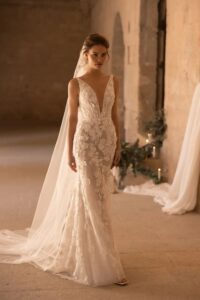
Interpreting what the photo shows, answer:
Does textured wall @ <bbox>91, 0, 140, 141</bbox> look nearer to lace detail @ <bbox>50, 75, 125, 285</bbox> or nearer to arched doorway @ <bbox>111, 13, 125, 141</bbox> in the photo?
arched doorway @ <bbox>111, 13, 125, 141</bbox>

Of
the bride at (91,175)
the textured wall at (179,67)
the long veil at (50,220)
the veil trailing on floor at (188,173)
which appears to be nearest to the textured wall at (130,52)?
the textured wall at (179,67)

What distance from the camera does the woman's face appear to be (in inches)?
117

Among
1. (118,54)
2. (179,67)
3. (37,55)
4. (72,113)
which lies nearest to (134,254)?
(72,113)

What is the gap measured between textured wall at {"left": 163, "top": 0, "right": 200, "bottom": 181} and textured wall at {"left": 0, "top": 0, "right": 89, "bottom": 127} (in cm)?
828

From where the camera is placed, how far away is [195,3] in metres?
4.92

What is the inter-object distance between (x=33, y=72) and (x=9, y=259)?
11.4m

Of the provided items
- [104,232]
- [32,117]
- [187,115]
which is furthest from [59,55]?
[104,232]

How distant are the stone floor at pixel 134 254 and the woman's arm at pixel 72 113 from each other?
2.59ft

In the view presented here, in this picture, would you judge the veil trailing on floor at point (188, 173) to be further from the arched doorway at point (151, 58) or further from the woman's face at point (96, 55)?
the arched doorway at point (151, 58)

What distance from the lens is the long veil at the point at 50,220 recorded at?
131 inches

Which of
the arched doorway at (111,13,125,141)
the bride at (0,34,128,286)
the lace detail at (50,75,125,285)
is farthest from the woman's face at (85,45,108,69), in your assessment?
the arched doorway at (111,13,125,141)

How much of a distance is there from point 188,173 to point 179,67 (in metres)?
1.38

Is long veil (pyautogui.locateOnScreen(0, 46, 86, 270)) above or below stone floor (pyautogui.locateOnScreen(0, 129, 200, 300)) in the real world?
above

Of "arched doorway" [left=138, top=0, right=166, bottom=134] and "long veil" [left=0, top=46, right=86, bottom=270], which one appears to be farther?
"arched doorway" [left=138, top=0, right=166, bottom=134]
